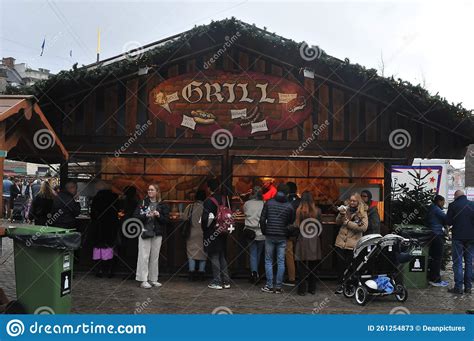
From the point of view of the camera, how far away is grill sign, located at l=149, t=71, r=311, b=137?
10570 millimetres

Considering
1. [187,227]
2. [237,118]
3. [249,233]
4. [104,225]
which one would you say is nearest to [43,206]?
[104,225]

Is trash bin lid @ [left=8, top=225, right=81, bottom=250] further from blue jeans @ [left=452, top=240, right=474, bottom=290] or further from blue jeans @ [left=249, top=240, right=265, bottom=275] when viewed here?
blue jeans @ [left=452, top=240, right=474, bottom=290]

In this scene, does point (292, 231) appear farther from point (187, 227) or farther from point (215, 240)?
point (187, 227)

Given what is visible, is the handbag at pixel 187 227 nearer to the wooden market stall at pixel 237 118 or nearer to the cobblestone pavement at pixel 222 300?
the wooden market stall at pixel 237 118

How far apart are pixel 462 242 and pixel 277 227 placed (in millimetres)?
3438

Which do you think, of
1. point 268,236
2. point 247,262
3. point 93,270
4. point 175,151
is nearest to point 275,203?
point 268,236

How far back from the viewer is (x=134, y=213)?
9328mm

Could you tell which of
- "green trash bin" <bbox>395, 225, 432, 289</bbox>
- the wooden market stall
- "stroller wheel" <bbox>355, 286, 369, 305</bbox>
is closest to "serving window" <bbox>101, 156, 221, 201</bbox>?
the wooden market stall

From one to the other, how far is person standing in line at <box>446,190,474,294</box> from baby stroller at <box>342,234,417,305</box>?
124 centimetres

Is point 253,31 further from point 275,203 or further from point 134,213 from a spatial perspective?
point 134,213

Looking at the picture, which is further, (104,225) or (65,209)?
(104,225)

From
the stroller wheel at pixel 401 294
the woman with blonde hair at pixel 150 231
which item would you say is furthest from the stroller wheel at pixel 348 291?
the woman with blonde hair at pixel 150 231

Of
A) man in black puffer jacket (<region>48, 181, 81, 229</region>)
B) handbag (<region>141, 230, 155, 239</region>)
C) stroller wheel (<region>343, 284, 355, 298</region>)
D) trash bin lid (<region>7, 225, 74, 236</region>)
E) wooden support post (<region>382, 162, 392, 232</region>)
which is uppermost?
wooden support post (<region>382, 162, 392, 232</region>)

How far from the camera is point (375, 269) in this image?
8727 mm
